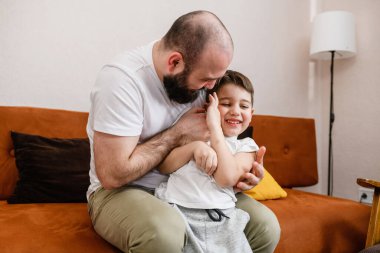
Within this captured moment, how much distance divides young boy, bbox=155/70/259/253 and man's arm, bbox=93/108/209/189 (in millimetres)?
55

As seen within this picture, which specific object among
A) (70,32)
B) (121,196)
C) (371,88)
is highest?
(70,32)

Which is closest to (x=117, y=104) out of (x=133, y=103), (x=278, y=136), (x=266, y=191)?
(x=133, y=103)

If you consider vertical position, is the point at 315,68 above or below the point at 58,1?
below

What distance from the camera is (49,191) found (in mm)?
1609

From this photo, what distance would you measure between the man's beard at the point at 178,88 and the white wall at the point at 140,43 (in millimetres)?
1063

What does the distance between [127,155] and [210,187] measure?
0.29 m

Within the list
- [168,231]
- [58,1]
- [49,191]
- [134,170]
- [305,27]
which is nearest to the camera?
[168,231]

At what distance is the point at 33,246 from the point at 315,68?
9.33 ft

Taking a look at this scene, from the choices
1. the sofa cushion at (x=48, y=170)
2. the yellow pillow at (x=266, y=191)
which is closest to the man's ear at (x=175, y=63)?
the sofa cushion at (x=48, y=170)

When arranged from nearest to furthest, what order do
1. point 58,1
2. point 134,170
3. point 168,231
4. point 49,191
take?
point 168,231
point 134,170
point 49,191
point 58,1

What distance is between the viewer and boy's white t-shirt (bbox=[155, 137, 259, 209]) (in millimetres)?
1150

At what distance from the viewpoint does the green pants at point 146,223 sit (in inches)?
38.7

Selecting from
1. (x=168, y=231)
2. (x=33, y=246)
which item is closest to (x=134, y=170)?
(x=168, y=231)

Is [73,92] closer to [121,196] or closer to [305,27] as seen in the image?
[121,196]
